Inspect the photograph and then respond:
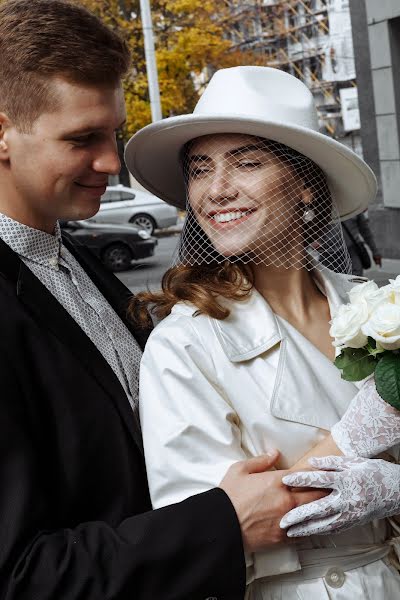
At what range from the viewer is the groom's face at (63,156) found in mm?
2157

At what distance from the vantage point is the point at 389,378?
1.96 meters

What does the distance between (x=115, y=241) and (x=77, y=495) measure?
50.9 feet

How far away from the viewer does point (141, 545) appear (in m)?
1.94

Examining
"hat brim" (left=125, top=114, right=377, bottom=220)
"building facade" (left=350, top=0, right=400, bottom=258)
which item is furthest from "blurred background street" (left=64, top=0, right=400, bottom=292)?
"hat brim" (left=125, top=114, right=377, bottom=220)

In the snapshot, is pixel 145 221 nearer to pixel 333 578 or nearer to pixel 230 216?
pixel 230 216

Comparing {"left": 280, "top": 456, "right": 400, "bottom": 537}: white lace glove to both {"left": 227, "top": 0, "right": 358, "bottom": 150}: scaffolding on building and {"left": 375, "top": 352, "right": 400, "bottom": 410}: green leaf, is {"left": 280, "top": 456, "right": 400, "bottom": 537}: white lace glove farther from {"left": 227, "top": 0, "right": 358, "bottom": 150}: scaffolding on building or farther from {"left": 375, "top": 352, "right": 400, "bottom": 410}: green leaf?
{"left": 227, "top": 0, "right": 358, "bottom": 150}: scaffolding on building

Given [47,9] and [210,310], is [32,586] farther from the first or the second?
[47,9]

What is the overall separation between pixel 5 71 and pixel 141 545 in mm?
1081

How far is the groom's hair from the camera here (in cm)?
213

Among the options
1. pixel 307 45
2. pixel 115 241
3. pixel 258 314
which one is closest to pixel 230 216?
pixel 258 314

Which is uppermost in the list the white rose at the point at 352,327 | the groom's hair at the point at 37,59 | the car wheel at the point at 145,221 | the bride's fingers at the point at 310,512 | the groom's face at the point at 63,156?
the groom's hair at the point at 37,59

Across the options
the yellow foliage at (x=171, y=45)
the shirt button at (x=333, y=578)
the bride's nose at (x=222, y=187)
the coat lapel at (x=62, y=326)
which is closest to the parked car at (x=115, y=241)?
the yellow foliage at (x=171, y=45)

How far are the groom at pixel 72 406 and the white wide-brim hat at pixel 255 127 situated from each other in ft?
0.55

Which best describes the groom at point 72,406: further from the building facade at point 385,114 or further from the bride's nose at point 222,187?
the building facade at point 385,114
